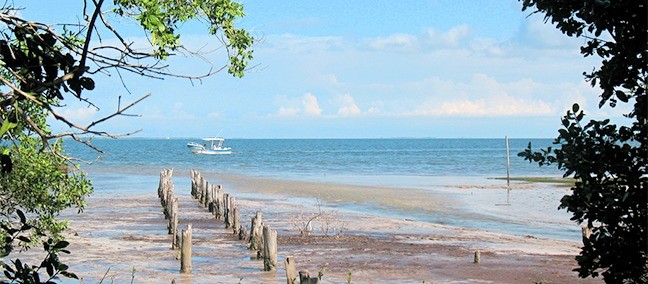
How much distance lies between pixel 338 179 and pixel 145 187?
1472 centimetres

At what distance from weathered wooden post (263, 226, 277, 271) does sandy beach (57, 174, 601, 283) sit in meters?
0.22

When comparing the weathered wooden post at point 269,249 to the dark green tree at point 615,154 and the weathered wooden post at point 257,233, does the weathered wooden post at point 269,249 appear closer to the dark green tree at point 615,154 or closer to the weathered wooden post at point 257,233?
the weathered wooden post at point 257,233

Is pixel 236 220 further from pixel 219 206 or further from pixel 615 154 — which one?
pixel 615 154

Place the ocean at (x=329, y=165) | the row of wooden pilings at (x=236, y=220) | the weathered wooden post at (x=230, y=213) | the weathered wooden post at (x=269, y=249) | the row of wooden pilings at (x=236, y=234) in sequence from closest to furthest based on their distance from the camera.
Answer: the row of wooden pilings at (x=236, y=234) < the weathered wooden post at (x=269, y=249) < the row of wooden pilings at (x=236, y=220) < the weathered wooden post at (x=230, y=213) < the ocean at (x=329, y=165)

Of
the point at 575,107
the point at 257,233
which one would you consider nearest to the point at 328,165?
the point at 257,233

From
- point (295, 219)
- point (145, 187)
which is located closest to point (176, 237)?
point (295, 219)

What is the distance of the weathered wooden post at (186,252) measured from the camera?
1652 centimetres

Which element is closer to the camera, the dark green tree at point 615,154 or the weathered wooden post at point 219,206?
the dark green tree at point 615,154

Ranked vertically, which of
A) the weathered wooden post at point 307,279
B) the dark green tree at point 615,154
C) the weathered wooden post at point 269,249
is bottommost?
the weathered wooden post at point 269,249

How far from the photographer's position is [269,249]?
1686cm

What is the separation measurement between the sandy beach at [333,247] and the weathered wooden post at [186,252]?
190 mm

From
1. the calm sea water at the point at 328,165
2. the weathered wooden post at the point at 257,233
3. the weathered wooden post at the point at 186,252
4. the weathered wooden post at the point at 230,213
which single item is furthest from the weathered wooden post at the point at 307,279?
the calm sea water at the point at 328,165

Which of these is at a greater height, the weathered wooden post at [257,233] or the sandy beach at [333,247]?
the weathered wooden post at [257,233]

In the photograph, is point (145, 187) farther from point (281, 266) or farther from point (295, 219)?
point (281, 266)
